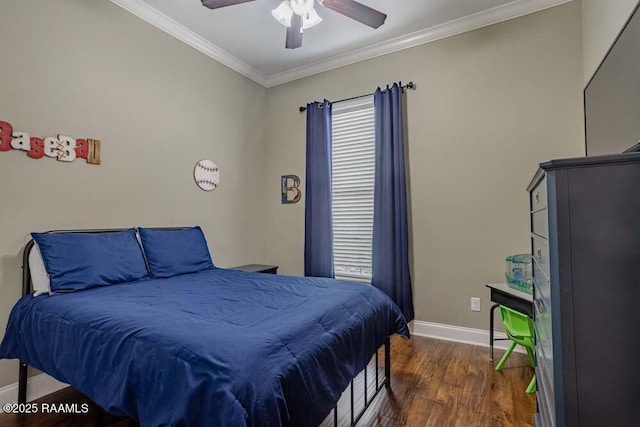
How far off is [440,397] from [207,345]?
5.41 feet

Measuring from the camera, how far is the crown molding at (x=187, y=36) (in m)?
2.65

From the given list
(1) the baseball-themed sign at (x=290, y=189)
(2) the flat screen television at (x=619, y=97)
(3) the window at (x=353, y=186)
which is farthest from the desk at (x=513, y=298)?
(1) the baseball-themed sign at (x=290, y=189)

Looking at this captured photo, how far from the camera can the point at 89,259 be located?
203 cm

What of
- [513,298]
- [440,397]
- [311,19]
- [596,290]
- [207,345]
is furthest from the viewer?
[311,19]

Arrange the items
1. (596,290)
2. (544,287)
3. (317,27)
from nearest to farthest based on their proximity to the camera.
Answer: (596,290) → (544,287) → (317,27)

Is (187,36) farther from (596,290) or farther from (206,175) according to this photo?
(596,290)

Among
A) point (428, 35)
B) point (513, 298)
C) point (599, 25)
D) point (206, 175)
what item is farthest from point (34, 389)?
point (599, 25)

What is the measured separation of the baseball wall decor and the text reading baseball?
930mm

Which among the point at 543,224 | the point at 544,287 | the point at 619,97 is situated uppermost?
the point at 619,97

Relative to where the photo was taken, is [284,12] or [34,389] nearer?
[34,389]

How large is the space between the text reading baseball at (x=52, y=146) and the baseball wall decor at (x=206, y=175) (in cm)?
93

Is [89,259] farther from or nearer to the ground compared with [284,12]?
nearer to the ground

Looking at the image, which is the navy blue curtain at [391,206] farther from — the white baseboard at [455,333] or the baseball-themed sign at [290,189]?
the baseball-themed sign at [290,189]

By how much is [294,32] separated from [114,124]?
1636 millimetres
